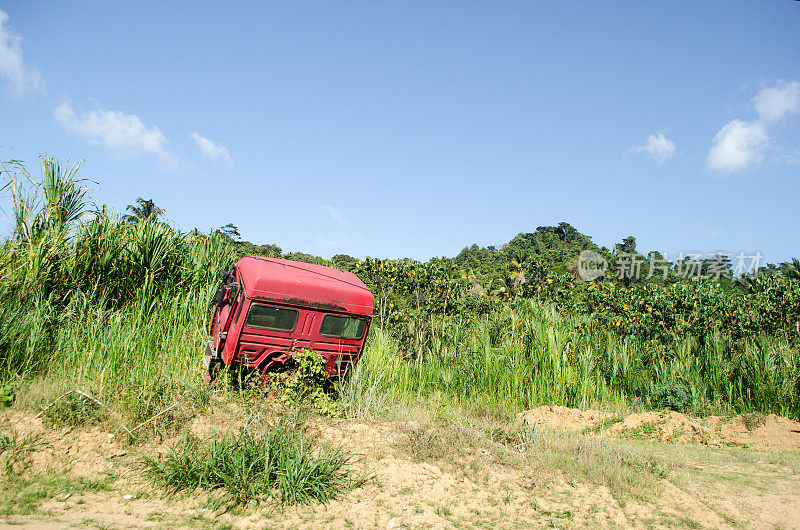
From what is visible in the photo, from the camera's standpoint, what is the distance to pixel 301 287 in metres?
7.53

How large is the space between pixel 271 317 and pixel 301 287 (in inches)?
25.3

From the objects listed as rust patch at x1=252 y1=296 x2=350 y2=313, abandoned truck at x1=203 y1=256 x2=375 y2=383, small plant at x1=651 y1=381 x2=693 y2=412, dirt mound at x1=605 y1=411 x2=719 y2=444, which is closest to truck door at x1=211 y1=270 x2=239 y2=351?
abandoned truck at x1=203 y1=256 x2=375 y2=383

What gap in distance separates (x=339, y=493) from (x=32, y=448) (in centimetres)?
351

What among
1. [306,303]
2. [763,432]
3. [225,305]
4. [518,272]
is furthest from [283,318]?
[518,272]

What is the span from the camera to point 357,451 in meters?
5.80

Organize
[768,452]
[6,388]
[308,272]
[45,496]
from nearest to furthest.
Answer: [45,496]
[6,388]
[768,452]
[308,272]

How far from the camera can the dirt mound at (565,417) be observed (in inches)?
362

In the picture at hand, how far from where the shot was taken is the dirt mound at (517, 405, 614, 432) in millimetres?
9195

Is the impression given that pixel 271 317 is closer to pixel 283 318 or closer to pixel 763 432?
pixel 283 318

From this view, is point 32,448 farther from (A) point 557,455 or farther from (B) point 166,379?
(A) point 557,455

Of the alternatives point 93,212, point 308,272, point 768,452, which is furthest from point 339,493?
point 93,212

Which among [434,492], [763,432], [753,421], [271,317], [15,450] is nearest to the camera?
[434,492]

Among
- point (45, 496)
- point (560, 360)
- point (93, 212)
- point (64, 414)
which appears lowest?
point (45, 496)

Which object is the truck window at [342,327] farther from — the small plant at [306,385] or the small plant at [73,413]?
the small plant at [73,413]
